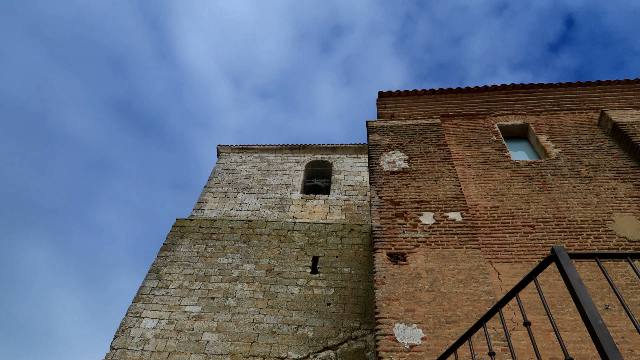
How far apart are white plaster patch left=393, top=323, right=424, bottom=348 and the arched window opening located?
626 centimetres

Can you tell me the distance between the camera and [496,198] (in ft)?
19.6

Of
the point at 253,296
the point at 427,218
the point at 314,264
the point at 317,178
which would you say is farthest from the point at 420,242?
the point at 317,178

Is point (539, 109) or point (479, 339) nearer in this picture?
point (479, 339)

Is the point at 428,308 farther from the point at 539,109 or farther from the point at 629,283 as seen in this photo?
the point at 539,109

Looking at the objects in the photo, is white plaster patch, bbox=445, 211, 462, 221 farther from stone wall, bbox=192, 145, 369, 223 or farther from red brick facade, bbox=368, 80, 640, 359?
stone wall, bbox=192, 145, 369, 223

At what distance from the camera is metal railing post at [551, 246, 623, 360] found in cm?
202

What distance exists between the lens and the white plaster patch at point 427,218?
17.6 feet

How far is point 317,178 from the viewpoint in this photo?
1114cm

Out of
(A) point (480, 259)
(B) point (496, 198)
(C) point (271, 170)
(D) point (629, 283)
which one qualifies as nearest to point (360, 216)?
(C) point (271, 170)

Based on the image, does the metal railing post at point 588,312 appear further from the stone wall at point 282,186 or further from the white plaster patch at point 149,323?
the stone wall at point 282,186

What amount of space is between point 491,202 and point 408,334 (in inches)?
103

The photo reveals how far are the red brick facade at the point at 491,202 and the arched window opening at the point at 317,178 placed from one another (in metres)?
3.09

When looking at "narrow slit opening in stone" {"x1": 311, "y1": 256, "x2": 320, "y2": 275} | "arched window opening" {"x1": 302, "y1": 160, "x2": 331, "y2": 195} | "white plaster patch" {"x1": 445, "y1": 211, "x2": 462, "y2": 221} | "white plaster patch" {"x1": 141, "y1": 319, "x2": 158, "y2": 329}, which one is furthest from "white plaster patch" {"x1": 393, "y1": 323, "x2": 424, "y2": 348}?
"arched window opening" {"x1": 302, "y1": 160, "x2": 331, "y2": 195}

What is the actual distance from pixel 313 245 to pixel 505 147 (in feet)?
12.5
